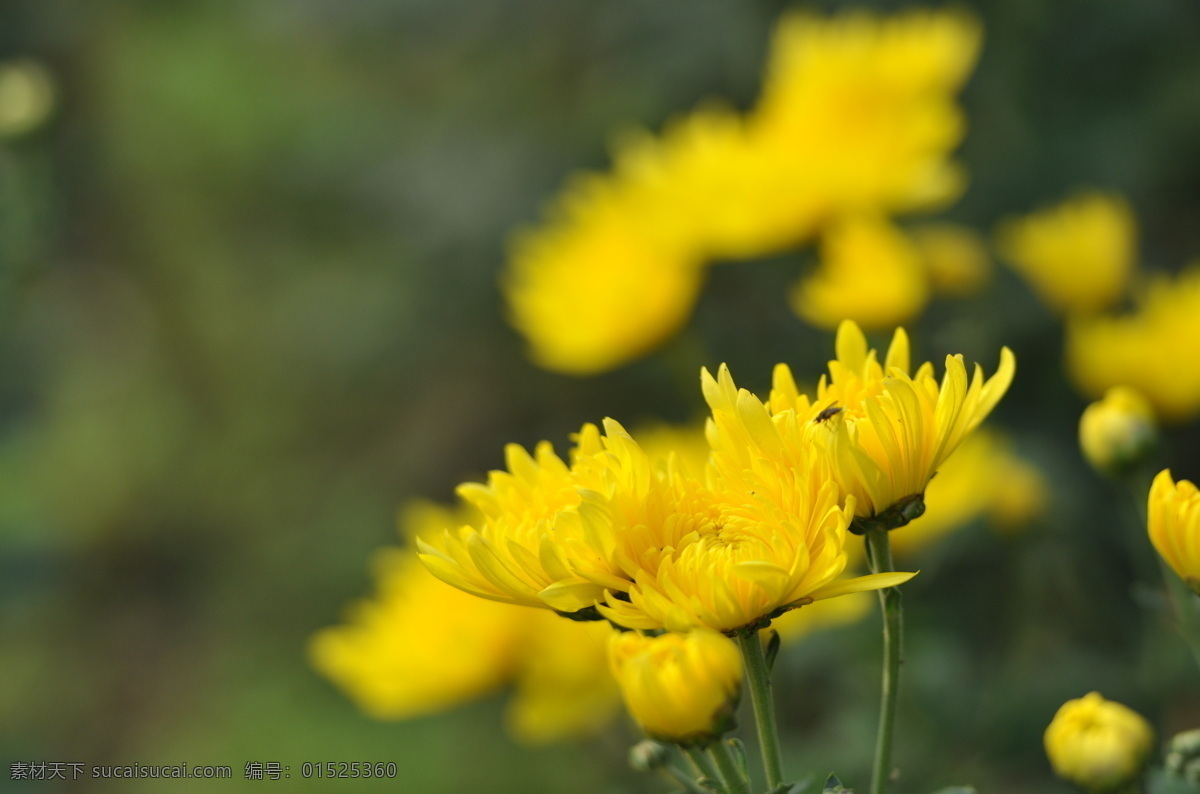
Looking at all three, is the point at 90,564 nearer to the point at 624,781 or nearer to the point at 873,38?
the point at 624,781

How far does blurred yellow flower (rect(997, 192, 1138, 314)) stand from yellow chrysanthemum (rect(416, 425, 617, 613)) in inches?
37.1

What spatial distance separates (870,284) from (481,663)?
2.00ft

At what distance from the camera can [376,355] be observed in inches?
121

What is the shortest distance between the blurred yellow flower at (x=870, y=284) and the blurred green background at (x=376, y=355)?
0.21m

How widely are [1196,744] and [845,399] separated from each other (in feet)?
0.87

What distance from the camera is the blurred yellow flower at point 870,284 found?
1.23 metres

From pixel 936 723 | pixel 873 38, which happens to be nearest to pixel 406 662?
pixel 936 723

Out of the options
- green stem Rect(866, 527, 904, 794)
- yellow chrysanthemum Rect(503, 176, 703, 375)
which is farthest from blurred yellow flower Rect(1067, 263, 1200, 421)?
green stem Rect(866, 527, 904, 794)

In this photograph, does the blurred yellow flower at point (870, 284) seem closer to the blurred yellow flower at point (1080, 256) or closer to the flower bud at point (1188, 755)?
the blurred yellow flower at point (1080, 256)

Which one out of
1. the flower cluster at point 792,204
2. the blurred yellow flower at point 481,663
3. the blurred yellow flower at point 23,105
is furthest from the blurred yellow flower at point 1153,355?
the blurred yellow flower at point 23,105

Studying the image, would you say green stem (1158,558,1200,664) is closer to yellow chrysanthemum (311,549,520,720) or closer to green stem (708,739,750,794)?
green stem (708,739,750,794)

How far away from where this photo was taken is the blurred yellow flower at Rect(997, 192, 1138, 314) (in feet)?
4.56

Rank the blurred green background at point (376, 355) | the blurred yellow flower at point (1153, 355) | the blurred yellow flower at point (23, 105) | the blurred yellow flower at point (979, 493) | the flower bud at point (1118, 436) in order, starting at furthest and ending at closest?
the blurred yellow flower at point (23, 105) < the blurred green background at point (376, 355) < the blurred yellow flower at point (979, 493) < the blurred yellow flower at point (1153, 355) < the flower bud at point (1118, 436)

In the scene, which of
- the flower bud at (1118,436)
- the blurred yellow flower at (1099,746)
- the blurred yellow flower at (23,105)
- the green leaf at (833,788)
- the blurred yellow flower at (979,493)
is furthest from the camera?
the blurred yellow flower at (23,105)
